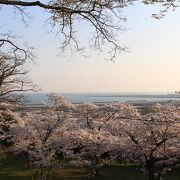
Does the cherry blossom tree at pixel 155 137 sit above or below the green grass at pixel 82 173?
above

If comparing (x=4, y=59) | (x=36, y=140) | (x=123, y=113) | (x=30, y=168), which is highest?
(x=4, y=59)

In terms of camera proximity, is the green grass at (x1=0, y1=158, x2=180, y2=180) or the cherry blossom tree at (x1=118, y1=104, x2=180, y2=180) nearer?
the cherry blossom tree at (x1=118, y1=104, x2=180, y2=180)

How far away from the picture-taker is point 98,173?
3334cm

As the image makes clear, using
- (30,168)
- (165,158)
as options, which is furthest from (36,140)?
(165,158)

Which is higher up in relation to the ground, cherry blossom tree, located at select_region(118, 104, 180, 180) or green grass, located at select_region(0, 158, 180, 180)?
cherry blossom tree, located at select_region(118, 104, 180, 180)

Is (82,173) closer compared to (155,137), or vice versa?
(155,137)

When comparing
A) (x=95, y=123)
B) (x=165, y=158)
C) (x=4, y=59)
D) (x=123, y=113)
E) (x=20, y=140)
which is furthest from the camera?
(x=20, y=140)

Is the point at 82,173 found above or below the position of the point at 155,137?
below

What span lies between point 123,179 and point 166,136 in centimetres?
578

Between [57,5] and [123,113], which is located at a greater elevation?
[57,5]

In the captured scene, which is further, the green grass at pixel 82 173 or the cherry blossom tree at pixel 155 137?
the green grass at pixel 82 173

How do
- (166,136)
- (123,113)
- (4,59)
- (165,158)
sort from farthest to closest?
1. (123,113)
2. (165,158)
3. (166,136)
4. (4,59)

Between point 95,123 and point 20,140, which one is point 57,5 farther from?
point 20,140

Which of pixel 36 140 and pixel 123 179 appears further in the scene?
pixel 36 140
